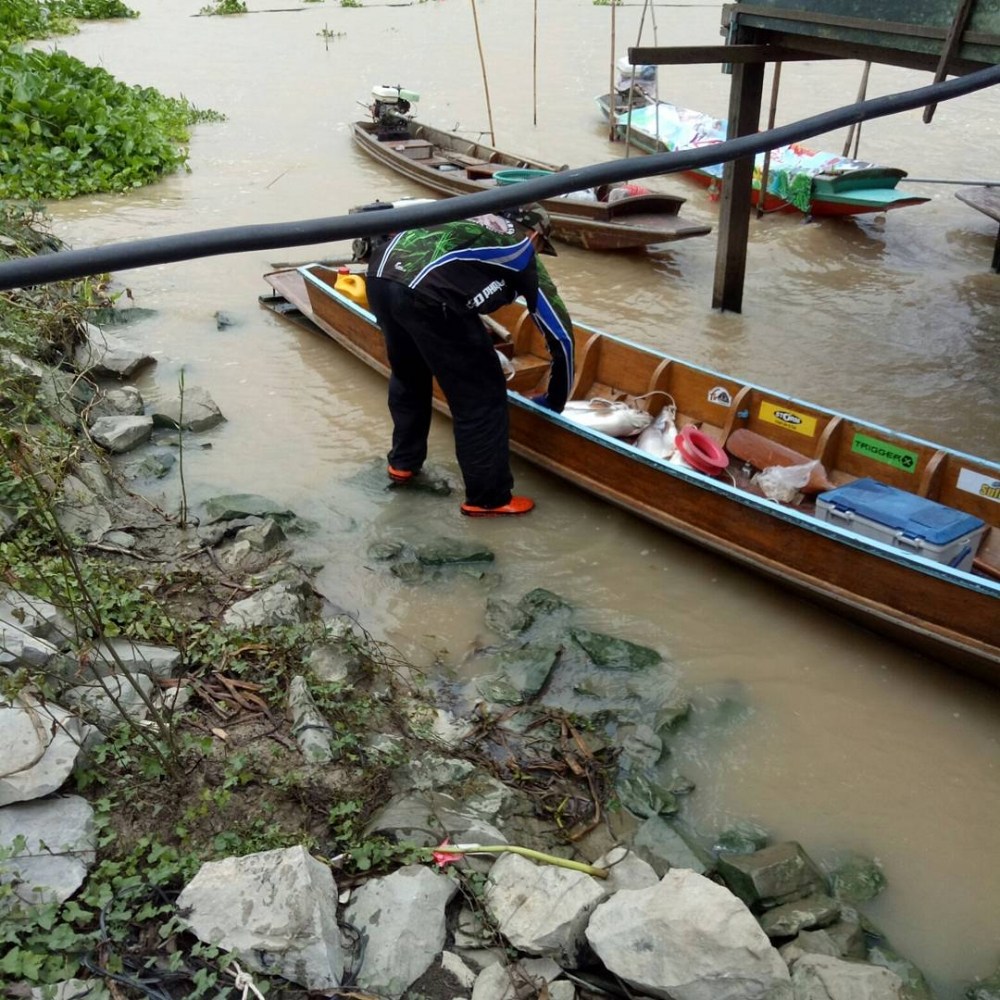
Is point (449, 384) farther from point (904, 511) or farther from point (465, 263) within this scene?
point (904, 511)

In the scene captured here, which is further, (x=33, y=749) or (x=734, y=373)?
(x=734, y=373)

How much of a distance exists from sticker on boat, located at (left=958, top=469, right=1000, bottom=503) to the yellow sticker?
85cm

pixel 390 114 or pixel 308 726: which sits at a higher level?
pixel 390 114

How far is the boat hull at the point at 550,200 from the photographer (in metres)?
9.02

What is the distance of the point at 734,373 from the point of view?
7234 millimetres

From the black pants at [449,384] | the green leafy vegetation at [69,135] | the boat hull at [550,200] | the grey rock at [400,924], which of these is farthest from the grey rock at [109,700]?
the green leafy vegetation at [69,135]

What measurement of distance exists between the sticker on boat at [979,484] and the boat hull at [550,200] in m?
4.57

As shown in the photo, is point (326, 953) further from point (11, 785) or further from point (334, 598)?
point (334, 598)

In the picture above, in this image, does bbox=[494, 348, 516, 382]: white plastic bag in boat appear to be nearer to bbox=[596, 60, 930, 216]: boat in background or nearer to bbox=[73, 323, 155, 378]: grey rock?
bbox=[73, 323, 155, 378]: grey rock

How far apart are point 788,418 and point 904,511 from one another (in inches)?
43.1

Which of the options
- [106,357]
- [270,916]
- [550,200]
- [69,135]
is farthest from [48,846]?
[69,135]

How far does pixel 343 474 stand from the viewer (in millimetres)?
5855

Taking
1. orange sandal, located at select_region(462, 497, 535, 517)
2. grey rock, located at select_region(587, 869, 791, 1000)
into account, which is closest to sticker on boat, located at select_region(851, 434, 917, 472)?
orange sandal, located at select_region(462, 497, 535, 517)

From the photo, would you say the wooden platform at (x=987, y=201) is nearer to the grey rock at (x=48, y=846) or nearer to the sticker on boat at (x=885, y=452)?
the sticker on boat at (x=885, y=452)
